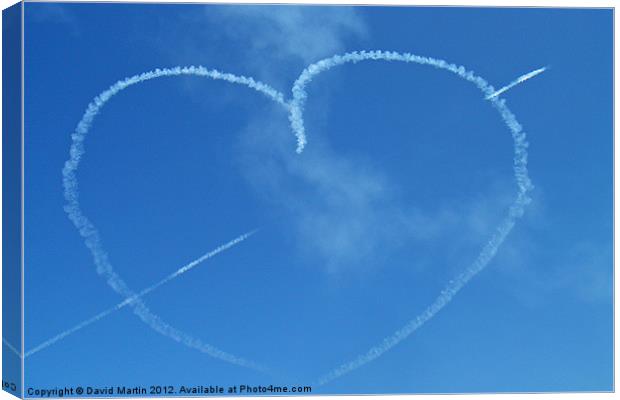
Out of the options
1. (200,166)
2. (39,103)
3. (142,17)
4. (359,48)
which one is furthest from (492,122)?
(39,103)

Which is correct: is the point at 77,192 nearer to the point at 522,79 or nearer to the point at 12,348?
the point at 12,348

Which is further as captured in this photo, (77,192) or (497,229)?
(497,229)

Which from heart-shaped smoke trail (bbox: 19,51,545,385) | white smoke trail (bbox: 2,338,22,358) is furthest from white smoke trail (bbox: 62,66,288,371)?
white smoke trail (bbox: 2,338,22,358)

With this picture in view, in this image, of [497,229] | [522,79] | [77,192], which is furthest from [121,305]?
[522,79]

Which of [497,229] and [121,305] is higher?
[497,229]

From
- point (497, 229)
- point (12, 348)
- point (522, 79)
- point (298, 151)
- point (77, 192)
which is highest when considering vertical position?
point (522, 79)

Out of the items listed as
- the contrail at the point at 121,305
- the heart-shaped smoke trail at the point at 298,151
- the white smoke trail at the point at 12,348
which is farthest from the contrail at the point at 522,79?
the white smoke trail at the point at 12,348

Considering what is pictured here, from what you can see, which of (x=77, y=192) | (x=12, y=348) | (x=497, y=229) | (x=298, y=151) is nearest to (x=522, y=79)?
(x=497, y=229)

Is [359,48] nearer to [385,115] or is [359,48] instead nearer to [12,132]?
[385,115]

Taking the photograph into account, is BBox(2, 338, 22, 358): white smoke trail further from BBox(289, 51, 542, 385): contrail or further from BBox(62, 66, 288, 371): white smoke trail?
BBox(289, 51, 542, 385): contrail

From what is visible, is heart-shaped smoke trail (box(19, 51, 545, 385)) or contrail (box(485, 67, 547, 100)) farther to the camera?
contrail (box(485, 67, 547, 100))
